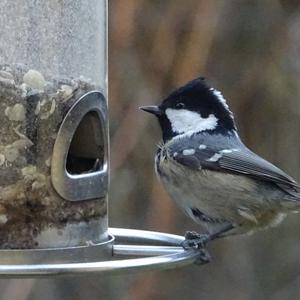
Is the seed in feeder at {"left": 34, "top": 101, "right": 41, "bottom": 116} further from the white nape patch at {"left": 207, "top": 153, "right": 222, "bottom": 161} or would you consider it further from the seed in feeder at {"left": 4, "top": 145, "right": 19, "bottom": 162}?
the white nape patch at {"left": 207, "top": 153, "right": 222, "bottom": 161}

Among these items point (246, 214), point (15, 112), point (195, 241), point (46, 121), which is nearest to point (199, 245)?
point (195, 241)

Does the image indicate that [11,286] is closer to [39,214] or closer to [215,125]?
[215,125]

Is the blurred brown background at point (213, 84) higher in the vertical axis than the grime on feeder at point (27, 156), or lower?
lower

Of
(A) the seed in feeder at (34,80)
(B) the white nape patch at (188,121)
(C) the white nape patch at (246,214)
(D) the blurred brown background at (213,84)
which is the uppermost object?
(A) the seed in feeder at (34,80)

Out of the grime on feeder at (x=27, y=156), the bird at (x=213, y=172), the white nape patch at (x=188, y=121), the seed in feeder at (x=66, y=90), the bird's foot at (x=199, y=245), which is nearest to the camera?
the grime on feeder at (x=27, y=156)

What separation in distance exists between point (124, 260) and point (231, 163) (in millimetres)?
1128

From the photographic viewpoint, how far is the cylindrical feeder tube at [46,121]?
347 centimetres

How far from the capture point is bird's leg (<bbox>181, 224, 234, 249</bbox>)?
3.78 meters

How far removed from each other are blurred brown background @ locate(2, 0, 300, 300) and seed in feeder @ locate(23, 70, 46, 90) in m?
3.00

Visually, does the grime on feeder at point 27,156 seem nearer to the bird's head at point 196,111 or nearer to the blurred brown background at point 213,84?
the bird's head at point 196,111

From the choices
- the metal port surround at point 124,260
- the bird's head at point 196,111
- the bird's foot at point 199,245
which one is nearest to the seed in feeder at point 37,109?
the metal port surround at point 124,260

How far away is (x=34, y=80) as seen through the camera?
3514mm

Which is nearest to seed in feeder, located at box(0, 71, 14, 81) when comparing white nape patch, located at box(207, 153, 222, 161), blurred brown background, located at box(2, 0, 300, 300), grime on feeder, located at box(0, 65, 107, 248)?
grime on feeder, located at box(0, 65, 107, 248)

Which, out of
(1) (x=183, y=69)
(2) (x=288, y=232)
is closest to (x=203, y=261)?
Answer: (1) (x=183, y=69)
